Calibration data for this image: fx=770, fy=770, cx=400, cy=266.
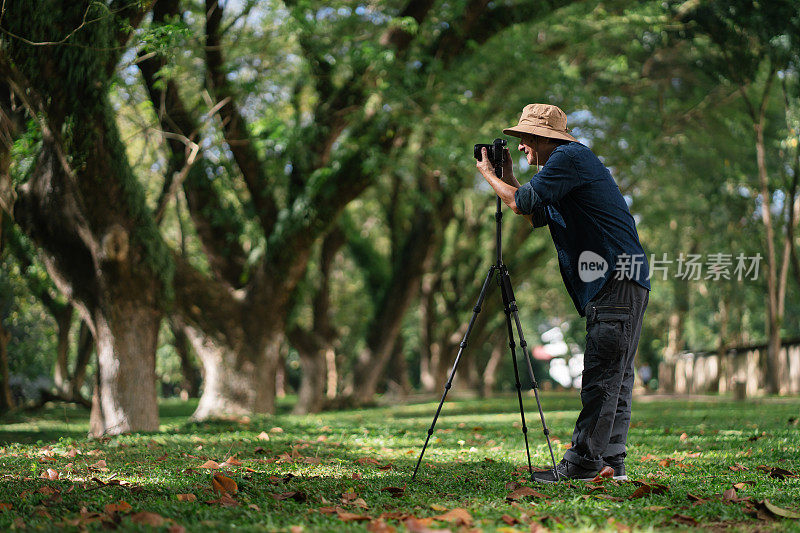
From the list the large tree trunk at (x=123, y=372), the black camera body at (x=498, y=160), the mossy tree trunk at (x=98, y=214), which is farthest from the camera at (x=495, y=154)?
the large tree trunk at (x=123, y=372)

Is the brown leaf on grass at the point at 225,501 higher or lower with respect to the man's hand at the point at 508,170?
lower

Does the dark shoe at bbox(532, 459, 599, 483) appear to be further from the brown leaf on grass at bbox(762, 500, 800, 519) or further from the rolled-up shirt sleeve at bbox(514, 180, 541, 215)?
the rolled-up shirt sleeve at bbox(514, 180, 541, 215)

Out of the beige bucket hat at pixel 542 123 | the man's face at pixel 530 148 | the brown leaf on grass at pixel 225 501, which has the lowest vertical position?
the brown leaf on grass at pixel 225 501

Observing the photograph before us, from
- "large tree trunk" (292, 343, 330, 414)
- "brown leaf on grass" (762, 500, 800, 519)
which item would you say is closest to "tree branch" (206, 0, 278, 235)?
"large tree trunk" (292, 343, 330, 414)

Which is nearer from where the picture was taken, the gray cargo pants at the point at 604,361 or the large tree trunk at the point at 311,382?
the gray cargo pants at the point at 604,361

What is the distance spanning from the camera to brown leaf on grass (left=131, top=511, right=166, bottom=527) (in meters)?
3.33

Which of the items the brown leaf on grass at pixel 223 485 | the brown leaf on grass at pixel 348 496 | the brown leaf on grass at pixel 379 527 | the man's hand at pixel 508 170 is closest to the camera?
the brown leaf on grass at pixel 379 527

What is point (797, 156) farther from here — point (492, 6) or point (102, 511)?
point (102, 511)

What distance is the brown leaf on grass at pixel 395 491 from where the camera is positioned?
4262mm

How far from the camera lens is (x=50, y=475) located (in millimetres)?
4809

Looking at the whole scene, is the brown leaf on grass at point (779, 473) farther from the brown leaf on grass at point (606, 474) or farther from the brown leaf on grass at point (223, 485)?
the brown leaf on grass at point (223, 485)

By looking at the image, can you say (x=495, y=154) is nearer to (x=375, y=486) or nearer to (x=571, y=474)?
(x=571, y=474)

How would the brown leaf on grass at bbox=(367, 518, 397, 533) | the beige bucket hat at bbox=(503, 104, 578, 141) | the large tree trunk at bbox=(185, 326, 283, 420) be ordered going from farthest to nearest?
the large tree trunk at bbox=(185, 326, 283, 420) → the beige bucket hat at bbox=(503, 104, 578, 141) → the brown leaf on grass at bbox=(367, 518, 397, 533)

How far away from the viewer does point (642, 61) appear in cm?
1723
